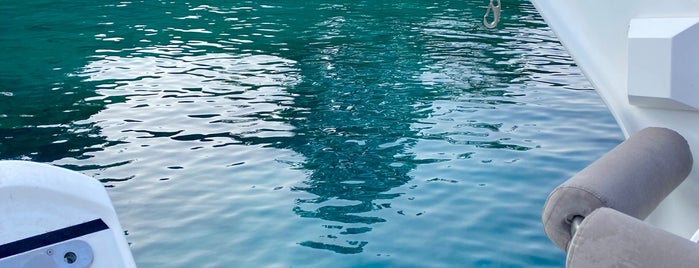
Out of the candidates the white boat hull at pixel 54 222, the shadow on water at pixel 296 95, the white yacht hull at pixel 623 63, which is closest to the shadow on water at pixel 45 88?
the shadow on water at pixel 296 95

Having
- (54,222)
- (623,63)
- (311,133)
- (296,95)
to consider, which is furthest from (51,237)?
(296,95)

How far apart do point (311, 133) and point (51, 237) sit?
5553mm

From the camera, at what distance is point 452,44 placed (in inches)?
459

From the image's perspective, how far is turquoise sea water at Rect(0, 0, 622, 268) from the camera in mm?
5266

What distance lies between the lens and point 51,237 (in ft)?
6.13

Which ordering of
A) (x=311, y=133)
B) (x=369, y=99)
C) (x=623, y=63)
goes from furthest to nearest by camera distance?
1. (x=369, y=99)
2. (x=311, y=133)
3. (x=623, y=63)

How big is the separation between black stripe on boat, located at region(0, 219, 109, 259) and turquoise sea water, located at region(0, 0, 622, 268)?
295 cm

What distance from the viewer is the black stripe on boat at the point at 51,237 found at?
1.81 meters

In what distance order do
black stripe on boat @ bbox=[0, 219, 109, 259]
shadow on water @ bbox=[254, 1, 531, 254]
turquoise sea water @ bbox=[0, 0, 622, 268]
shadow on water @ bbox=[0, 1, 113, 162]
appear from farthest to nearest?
1. shadow on water @ bbox=[0, 1, 113, 162]
2. shadow on water @ bbox=[254, 1, 531, 254]
3. turquoise sea water @ bbox=[0, 0, 622, 268]
4. black stripe on boat @ bbox=[0, 219, 109, 259]

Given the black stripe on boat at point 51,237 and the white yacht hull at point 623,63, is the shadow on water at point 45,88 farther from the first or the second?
the black stripe on boat at point 51,237

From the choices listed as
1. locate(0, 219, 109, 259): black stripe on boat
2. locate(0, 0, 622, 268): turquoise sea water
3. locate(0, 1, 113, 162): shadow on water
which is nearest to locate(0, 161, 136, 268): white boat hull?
locate(0, 219, 109, 259): black stripe on boat

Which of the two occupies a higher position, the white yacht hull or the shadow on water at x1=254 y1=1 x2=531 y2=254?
the white yacht hull

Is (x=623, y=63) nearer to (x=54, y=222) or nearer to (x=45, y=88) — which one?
(x=54, y=222)

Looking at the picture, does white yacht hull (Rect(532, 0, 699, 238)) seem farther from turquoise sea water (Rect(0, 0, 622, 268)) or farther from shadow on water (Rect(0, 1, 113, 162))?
shadow on water (Rect(0, 1, 113, 162))
